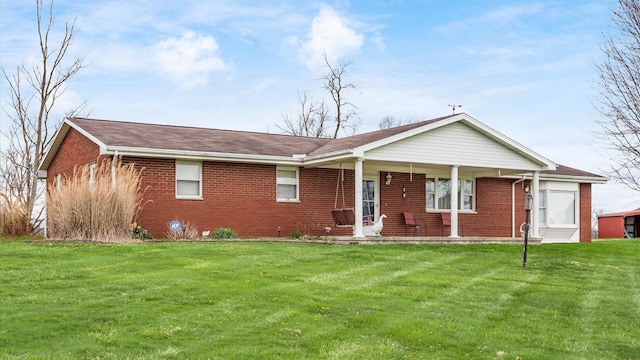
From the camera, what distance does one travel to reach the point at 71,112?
3688 centimetres

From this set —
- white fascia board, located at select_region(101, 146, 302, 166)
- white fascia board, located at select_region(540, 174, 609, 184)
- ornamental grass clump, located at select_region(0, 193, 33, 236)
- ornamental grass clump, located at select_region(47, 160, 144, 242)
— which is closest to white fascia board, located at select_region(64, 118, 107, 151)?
white fascia board, located at select_region(101, 146, 302, 166)

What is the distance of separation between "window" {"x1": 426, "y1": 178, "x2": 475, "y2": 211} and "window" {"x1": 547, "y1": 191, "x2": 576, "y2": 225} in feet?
11.9

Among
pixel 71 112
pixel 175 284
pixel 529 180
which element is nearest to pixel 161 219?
pixel 175 284

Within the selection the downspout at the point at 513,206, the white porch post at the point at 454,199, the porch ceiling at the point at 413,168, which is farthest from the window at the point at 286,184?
the downspout at the point at 513,206

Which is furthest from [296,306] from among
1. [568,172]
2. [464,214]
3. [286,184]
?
[568,172]

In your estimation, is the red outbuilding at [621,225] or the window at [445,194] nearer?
the window at [445,194]

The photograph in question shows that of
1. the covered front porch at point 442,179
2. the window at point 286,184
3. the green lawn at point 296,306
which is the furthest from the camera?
the window at point 286,184

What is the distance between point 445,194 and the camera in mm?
26703

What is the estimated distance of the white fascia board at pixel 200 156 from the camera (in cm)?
1950

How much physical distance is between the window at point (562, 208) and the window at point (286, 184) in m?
11.3

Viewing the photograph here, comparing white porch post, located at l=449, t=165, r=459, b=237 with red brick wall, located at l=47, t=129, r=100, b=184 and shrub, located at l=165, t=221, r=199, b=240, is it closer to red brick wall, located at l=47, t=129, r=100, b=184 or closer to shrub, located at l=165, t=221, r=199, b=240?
shrub, located at l=165, t=221, r=199, b=240

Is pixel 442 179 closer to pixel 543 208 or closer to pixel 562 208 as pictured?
pixel 543 208

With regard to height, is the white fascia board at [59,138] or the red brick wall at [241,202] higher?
the white fascia board at [59,138]

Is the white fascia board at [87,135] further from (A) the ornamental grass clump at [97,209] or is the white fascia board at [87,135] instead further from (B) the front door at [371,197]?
(B) the front door at [371,197]
